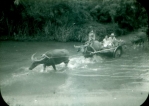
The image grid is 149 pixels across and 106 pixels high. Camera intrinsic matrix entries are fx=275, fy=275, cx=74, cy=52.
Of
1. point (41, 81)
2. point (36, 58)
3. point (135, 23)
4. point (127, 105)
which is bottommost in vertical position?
point (127, 105)

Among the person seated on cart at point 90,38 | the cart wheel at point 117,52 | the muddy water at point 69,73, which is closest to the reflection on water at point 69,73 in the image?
the muddy water at point 69,73

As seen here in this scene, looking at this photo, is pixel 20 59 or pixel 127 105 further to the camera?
pixel 20 59

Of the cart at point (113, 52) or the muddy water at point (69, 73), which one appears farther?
the cart at point (113, 52)

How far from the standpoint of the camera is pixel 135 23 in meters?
4.45

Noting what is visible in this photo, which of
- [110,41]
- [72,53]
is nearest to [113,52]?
[110,41]

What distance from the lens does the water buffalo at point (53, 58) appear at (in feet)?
14.7

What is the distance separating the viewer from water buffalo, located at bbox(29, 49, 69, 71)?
14.7 feet

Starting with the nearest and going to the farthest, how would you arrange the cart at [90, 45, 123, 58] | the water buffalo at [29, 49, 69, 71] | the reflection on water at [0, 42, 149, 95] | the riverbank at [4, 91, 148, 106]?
the riverbank at [4, 91, 148, 106], the reflection on water at [0, 42, 149, 95], the water buffalo at [29, 49, 69, 71], the cart at [90, 45, 123, 58]

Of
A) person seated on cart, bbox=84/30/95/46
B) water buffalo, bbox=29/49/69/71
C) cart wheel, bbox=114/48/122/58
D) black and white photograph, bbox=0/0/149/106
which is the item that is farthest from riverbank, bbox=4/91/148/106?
person seated on cart, bbox=84/30/95/46

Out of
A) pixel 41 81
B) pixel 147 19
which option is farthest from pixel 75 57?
pixel 147 19

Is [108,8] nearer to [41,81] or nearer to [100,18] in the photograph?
[100,18]

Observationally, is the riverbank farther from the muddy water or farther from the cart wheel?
the cart wheel

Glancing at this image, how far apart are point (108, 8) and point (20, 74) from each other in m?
1.76

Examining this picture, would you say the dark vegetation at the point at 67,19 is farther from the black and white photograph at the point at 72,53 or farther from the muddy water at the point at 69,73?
the muddy water at the point at 69,73
